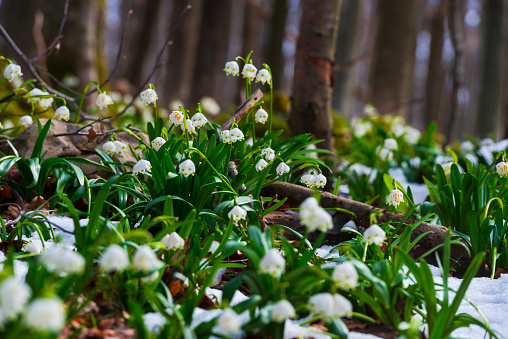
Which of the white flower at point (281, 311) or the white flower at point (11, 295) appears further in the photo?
the white flower at point (281, 311)

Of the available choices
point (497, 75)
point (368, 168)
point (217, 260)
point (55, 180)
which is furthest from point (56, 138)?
point (497, 75)

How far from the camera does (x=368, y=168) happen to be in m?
5.01

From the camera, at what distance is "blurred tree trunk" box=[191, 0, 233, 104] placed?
9.73 meters

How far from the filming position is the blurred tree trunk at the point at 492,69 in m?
7.20

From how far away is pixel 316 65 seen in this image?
3938 mm

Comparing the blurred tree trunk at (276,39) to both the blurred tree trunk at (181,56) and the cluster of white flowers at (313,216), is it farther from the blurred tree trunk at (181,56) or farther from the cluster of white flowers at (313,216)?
the cluster of white flowers at (313,216)

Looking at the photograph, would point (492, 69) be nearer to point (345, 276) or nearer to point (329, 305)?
point (345, 276)

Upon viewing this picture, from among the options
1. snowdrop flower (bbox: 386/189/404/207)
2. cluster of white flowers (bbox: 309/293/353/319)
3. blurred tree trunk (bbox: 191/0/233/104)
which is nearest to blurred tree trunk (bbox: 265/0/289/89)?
blurred tree trunk (bbox: 191/0/233/104)

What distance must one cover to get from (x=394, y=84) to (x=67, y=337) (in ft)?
29.2

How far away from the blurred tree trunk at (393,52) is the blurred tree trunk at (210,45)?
10.1 feet

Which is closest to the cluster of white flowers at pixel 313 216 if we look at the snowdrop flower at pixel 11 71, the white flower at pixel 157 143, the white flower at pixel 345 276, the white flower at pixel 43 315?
the white flower at pixel 345 276

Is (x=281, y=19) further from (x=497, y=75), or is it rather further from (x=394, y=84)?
(x=497, y=75)

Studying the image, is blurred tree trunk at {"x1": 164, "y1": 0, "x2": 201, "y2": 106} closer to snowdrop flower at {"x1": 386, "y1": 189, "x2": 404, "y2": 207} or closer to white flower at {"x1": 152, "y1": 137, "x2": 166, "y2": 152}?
white flower at {"x1": 152, "y1": 137, "x2": 166, "y2": 152}

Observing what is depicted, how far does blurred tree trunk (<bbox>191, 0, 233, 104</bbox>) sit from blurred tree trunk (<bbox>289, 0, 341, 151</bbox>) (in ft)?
19.1
